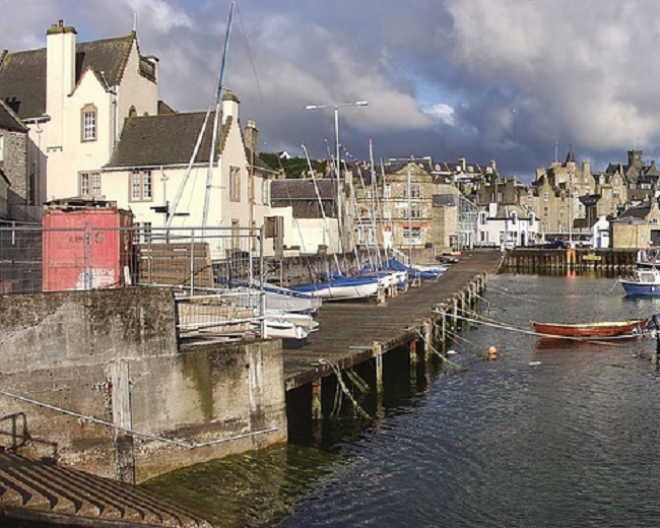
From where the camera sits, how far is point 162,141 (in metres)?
45.4

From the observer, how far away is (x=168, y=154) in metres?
44.6

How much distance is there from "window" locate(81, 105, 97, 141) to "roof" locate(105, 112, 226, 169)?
164 centimetres

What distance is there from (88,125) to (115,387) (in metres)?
34.1

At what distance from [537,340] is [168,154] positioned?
75.6 feet

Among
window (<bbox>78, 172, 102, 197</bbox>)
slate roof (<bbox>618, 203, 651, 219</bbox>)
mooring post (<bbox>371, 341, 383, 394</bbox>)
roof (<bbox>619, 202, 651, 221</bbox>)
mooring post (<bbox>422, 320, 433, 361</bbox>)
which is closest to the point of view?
mooring post (<bbox>371, 341, 383, 394</bbox>)

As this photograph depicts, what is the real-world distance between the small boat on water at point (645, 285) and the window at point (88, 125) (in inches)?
1833

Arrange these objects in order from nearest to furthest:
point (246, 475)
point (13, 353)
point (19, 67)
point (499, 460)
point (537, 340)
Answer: point (13, 353)
point (246, 475)
point (499, 460)
point (537, 340)
point (19, 67)

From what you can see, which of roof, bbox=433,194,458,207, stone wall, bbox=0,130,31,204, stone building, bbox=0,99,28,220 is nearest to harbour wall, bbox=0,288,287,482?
stone building, bbox=0,99,28,220

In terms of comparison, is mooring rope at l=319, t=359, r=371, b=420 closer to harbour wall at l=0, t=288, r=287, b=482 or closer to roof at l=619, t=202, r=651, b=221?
harbour wall at l=0, t=288, r=287, b=482

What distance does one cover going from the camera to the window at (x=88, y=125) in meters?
45.3

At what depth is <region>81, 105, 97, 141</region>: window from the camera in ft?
149

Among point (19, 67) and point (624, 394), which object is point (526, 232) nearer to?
point (19, 67)


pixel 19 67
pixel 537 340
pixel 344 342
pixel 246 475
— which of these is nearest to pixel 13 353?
pixel 246 475

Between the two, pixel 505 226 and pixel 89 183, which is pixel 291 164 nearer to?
pixel 505 226
